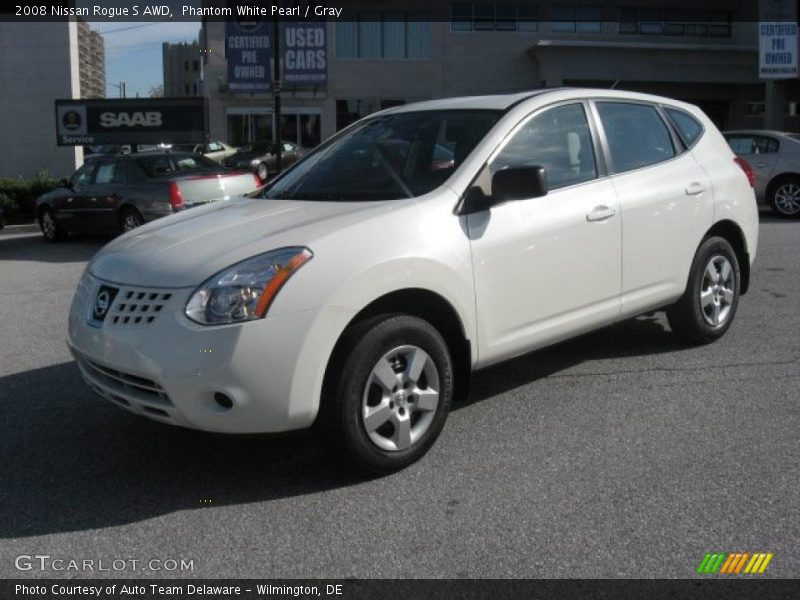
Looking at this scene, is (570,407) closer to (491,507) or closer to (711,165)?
(491,507)

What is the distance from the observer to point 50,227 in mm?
14766

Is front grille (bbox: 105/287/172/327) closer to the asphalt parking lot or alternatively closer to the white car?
the white car

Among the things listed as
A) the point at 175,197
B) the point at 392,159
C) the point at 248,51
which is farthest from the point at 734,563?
the point at 248,51

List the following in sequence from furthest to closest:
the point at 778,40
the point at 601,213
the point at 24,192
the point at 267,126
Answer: the point at 267,126, the point at 778,40, the point at 24,192, the point at 601,213

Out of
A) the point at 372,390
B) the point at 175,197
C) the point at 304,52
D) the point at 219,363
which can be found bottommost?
the point at 372,390

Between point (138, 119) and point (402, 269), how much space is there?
16.8 m

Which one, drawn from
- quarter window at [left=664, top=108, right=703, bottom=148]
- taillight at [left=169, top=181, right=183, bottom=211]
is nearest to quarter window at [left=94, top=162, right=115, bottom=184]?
taillight at [left=169, top=181, right=183, bottom=211]

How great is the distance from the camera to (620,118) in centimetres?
553

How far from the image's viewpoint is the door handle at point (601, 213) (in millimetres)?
4934

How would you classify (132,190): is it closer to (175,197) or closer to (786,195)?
(175,197)

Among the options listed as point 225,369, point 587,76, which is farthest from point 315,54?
point 225,369

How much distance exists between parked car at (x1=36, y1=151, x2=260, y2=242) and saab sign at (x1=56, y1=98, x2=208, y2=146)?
4841mm
